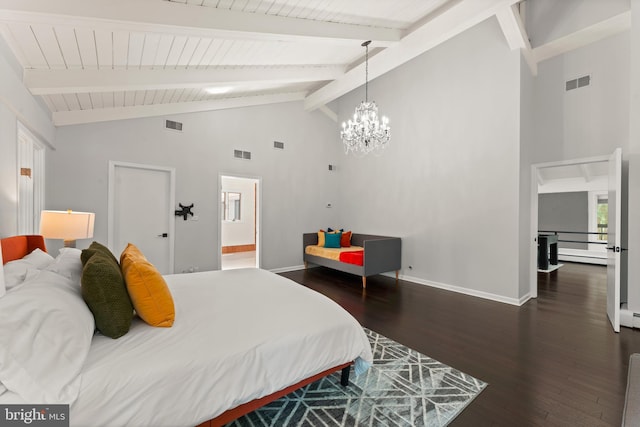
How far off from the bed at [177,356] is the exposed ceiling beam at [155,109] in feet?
8.47

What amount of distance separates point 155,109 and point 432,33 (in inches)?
163

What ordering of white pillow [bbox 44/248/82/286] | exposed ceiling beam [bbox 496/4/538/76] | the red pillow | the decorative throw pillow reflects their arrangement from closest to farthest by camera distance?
1. white pillow [bbox 44/248/82/286]
2. exposed ceiling beam [bbox 496/4/538/76]
3. the decorative throw pillow
4. the red pillow

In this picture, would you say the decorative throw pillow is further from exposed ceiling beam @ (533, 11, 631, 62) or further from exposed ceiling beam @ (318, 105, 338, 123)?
exposed ceiling beam @ (533, 11, 631, 62)

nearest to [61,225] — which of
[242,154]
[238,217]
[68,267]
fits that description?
[68,267]

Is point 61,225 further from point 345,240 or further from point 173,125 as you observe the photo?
point 345,240

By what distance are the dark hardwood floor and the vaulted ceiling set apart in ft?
11.1

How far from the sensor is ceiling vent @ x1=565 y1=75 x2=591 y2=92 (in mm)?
3941

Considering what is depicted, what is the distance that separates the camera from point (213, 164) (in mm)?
5141

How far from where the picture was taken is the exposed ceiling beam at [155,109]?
12.6 ft

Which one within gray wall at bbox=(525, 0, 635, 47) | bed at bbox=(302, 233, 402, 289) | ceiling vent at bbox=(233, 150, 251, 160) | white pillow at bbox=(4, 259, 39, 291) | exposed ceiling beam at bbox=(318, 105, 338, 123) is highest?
gray wall at bbox=(525, 0, 635, 47)

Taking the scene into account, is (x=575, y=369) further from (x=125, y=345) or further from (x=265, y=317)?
(x=125, y=345)

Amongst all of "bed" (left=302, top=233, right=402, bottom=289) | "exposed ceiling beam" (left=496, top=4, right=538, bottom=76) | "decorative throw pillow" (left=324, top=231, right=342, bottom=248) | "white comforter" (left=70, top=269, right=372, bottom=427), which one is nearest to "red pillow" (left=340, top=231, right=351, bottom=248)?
"decorative throw pillow" (left=324, top=231, right=342, bottom=248)

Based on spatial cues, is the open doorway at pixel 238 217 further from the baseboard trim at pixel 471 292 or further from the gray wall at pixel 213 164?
the baseboard trim at pixel 471 292

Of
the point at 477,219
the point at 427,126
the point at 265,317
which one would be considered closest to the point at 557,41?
the point at 427,126
